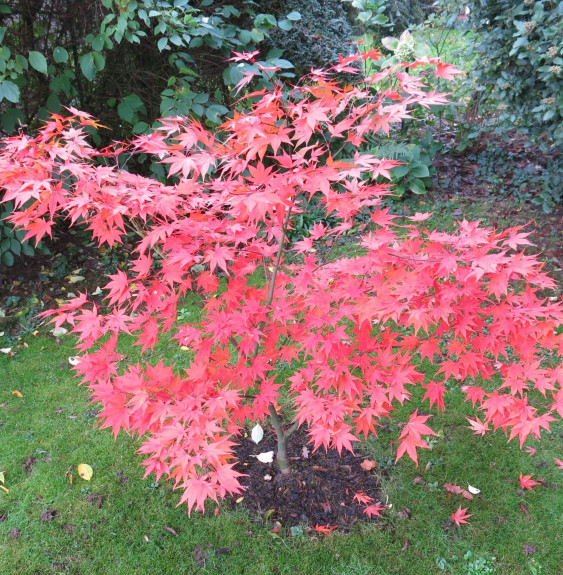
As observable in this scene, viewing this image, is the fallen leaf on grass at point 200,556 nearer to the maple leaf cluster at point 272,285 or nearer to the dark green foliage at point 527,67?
the maple leaf cluster at point 272,285

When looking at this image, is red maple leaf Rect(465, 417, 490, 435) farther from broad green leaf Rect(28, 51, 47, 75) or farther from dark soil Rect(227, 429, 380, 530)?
broad green leaf Rect(28, 51, 47, 75)

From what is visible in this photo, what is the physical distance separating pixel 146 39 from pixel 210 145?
2.81m

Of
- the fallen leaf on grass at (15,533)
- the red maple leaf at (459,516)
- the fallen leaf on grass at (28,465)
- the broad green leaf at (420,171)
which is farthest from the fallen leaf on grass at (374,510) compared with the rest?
the broad green leaf at (420,171)

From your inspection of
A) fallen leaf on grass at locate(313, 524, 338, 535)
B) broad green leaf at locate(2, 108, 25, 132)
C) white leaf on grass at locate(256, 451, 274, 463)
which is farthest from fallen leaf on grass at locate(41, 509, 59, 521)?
broad green leaf at locate(2, 108, 25, 132)

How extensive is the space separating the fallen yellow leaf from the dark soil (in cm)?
76

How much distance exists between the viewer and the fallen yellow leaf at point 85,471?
238 centimetres

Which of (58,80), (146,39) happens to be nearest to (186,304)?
(58,80)

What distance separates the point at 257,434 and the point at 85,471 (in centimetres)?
91

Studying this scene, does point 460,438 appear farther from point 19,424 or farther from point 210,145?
point 19,424

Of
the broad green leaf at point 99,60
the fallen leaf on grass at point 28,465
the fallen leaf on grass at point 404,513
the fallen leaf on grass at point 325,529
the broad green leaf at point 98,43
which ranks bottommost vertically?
the fallen leaf on grass at point 28,465

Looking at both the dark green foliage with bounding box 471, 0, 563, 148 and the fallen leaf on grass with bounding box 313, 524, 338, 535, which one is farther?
the dark green foliage with bounding box 471, 0, 563, 148

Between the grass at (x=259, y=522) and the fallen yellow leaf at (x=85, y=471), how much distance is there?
0.09ft

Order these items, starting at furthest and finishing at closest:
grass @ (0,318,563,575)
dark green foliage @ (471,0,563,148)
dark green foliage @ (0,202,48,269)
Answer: dark green foliage @ (0,202,48,269), dark green foliage @ (471,0,563,148), grass @ (0,318,563,575)

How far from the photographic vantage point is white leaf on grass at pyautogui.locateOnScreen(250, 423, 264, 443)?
8.18 ft
